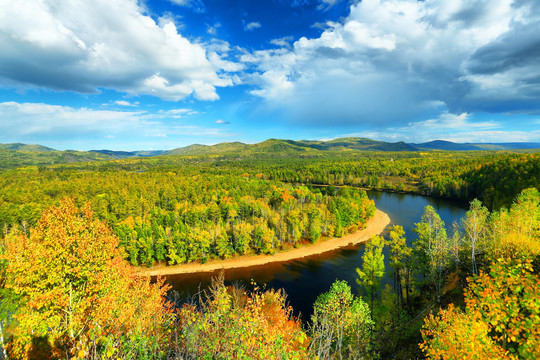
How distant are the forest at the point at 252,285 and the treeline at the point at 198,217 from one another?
494 mm

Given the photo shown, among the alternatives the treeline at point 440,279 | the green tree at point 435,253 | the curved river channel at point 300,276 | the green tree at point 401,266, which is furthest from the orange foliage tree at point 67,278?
the green tree at point 401,266

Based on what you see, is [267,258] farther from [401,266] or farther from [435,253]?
[435,253]

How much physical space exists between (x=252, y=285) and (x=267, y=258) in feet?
44.4

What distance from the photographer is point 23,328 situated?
11953 mm

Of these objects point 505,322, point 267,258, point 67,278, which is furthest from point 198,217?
point 505,322

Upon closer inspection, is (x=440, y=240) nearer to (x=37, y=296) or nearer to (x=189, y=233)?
(x=37, y=296)

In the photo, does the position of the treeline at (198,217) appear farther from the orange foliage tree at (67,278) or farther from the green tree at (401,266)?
the orange foliage tree at (67,278)

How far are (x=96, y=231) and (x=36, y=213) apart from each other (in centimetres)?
8141

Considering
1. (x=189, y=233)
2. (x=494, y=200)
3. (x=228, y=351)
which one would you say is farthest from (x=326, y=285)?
(x=494, y=200)

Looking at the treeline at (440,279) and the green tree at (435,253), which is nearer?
the treeline at (440,279)

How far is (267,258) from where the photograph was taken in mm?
60219

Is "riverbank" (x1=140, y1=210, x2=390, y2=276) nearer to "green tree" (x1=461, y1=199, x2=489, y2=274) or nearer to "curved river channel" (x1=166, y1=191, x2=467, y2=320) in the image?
"curved river channel" (x1=166, y1=191, x2=467, y2=320)

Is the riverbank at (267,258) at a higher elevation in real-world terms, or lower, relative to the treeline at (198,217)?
lower

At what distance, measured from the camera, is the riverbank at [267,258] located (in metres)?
54.9
